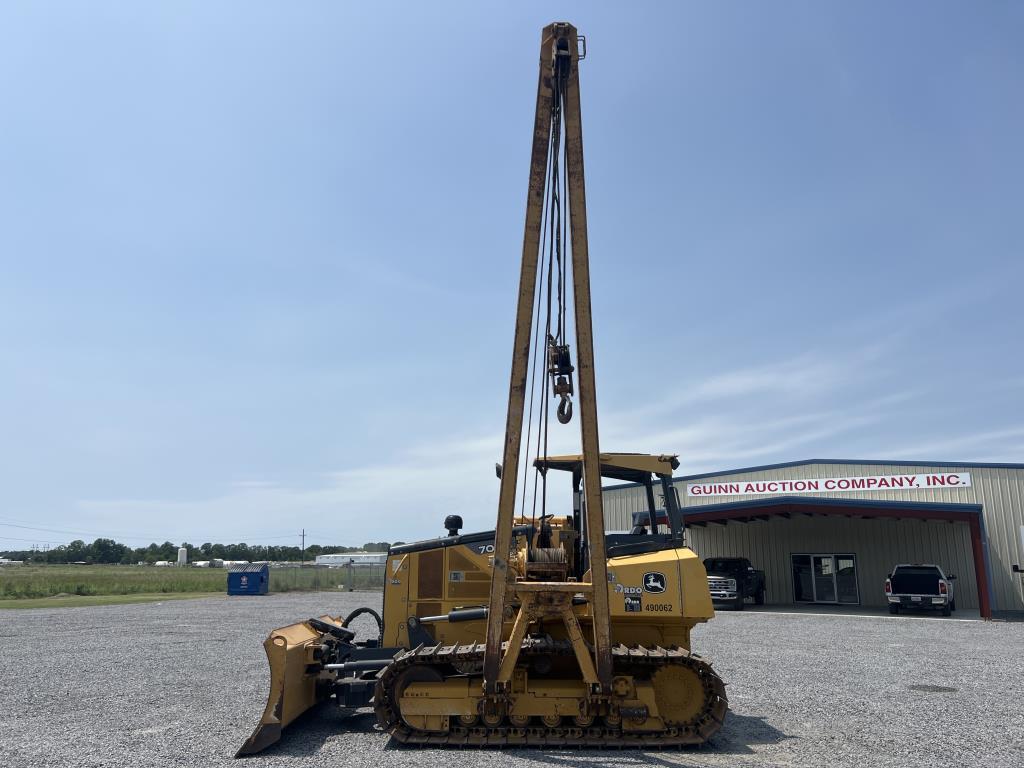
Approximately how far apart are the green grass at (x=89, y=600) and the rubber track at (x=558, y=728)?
88.5 feet

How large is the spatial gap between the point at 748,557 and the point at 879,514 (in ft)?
21.0

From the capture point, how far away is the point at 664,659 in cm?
783

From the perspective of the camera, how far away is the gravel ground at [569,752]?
23.8 feet

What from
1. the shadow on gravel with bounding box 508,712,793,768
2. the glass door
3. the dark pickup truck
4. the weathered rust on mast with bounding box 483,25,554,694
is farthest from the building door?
the weathered rust on mast with bounding box 483,25,554,694

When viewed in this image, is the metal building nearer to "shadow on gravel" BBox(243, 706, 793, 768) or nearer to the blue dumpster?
"shadow on gravel" BBox(243, 706, 793, 768)

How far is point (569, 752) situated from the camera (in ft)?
24.3

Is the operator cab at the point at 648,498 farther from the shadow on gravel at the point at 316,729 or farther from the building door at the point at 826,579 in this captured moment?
the building door at the point at 826,579

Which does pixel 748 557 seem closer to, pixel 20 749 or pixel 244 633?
pixel 244 633

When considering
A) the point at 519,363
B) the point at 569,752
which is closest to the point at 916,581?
the point at 569,752

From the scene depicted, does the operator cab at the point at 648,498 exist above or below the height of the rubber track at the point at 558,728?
above

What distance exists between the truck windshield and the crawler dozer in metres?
20.0

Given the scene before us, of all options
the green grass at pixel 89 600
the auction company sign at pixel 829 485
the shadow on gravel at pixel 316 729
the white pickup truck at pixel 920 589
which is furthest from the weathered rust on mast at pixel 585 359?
the green grass at pixel 89 600

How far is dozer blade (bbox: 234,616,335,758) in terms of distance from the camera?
7434mm

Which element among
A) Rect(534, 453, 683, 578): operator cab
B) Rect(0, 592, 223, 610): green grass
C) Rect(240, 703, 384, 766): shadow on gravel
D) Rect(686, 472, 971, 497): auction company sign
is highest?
Rect(686, 472, 971, 497): auction company sign
